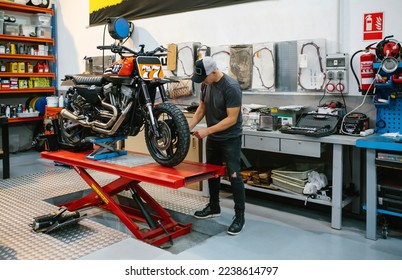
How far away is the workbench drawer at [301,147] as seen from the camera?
362cm

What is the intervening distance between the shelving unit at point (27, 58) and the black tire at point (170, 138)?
450 centimetres

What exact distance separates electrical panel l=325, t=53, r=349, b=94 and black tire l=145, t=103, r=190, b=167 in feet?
5.45


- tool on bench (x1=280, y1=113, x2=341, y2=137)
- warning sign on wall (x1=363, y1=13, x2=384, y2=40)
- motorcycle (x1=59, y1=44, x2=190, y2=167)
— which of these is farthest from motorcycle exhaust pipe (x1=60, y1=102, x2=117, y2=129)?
warning sign on wall (x1=363, y1=13, x2=384, y2=40)

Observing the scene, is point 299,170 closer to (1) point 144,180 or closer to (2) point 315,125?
(2) point 315,125

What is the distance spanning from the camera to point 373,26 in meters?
Answer: 3.70

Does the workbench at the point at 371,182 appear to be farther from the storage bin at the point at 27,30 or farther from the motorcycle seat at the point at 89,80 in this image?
the storage bin at the point at 27,30

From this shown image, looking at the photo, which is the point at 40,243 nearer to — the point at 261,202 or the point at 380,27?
the point at 261,202

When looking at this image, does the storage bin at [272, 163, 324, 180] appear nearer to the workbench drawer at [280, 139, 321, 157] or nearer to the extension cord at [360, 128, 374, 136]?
the workbench drawer at [280, 139, 321, 157]

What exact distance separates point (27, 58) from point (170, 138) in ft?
16.5

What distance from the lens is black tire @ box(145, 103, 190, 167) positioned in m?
3.14

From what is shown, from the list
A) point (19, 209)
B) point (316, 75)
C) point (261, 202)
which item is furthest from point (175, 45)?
point (19, 209)

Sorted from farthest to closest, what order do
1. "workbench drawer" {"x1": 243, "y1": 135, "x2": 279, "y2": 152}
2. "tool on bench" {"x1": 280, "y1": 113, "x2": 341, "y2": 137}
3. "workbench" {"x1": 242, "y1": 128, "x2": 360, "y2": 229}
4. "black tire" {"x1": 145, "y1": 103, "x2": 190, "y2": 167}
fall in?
"workbench drawer" {"x1": 243, "y1": 135, "x2": 279, "y2": 152} < "tool on bench" {"x1": 280, "y1": 113, "x2": 341, "y2": 137} < "workbench" {"x1": 242, "y1": 128, "x2": 360, "y2": 229} < "black tire" {"x1": 145, "y1": 103, "x2": 190, "y2": 167}

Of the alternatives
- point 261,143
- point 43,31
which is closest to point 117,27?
point 261,143

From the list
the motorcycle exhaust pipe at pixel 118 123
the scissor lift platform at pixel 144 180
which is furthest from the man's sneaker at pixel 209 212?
the motorcycle exhaust pipe at pixel 118 123
